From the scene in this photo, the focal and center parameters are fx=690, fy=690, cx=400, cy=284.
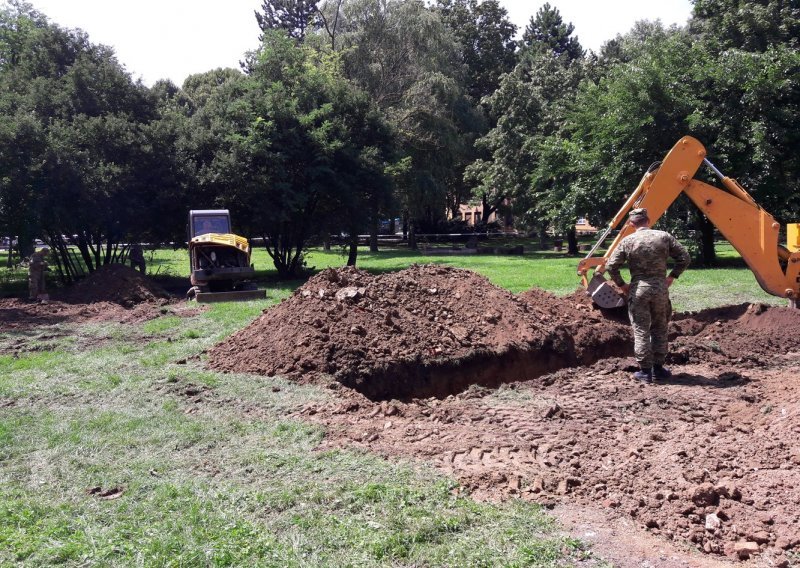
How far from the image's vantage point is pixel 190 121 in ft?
72.5

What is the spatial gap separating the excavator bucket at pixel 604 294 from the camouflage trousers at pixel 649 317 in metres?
2.29

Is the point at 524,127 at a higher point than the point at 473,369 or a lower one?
higher

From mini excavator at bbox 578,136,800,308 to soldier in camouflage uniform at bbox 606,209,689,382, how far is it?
238cm

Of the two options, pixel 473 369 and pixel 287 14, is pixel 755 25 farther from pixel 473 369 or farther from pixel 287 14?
pixel 287 14

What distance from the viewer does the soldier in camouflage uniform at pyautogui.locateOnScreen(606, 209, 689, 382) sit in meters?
8.12

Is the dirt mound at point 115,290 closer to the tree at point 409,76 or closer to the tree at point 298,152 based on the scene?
the tree at point 298,152

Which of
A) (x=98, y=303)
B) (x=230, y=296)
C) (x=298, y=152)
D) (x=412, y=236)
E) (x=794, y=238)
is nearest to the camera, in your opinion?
(x=794, y=238)

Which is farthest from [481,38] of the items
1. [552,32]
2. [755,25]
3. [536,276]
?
[536,276]

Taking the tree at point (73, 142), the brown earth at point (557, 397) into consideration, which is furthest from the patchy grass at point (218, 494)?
the tree at point (73, 142)

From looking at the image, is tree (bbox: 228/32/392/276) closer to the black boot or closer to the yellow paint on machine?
the yellow paint on machine

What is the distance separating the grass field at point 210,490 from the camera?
13.6 ft

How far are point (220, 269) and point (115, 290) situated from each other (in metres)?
2.63

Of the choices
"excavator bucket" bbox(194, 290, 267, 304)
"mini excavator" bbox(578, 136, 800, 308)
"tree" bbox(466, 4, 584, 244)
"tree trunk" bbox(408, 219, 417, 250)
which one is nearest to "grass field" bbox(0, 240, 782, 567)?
"mini excavator" bbox(578, 136, 800, 308)

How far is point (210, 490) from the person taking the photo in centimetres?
506
